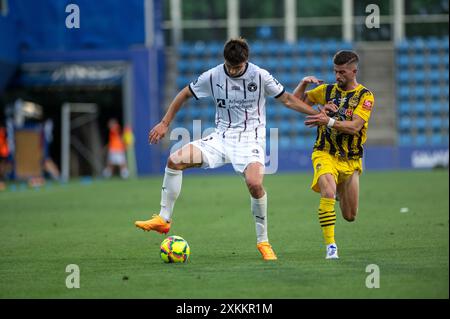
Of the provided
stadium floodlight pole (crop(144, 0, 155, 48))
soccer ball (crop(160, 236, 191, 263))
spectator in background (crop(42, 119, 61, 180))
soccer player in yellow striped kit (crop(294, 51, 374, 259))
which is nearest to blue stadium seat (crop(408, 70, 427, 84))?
Result: stadium floodlight pole (crop(144, 0, 155, 48))

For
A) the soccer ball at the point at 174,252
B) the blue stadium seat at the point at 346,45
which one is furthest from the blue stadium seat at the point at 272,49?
the soccer ball at the point at 174,252

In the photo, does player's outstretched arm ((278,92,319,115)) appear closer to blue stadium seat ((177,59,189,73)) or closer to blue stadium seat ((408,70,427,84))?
blue stadium seat ((177,59,189,73))

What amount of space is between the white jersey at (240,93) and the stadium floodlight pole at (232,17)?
24468 mm

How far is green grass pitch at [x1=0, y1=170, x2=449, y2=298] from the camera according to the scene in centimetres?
659

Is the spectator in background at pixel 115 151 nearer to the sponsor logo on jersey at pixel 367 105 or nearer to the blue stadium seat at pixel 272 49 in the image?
the blue stadium seat at pixel 272 49

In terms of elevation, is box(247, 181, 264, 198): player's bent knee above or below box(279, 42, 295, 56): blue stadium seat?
below

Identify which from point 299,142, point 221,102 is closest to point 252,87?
point 221,102

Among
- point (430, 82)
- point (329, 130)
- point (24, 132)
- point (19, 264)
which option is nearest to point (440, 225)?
point (329, 130)

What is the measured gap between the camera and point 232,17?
109 ft

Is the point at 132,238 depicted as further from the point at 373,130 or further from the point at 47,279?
the point at 373,130

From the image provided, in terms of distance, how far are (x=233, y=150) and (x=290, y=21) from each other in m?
25.1

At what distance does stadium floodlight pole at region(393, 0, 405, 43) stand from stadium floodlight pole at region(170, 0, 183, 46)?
8.43 meters

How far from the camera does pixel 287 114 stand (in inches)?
1300
